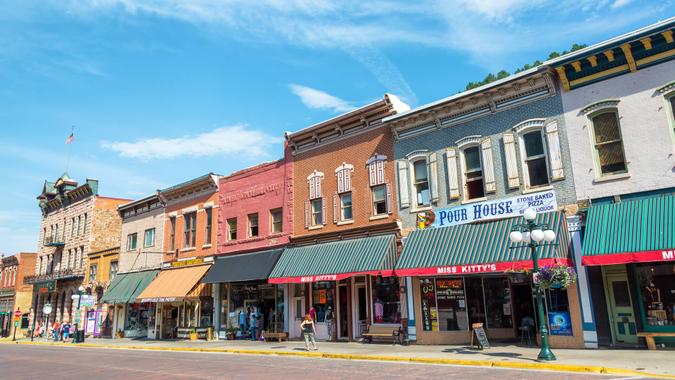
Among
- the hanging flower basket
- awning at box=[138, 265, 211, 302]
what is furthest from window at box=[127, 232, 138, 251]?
the hanging flower basket

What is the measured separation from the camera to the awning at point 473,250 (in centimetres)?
1678

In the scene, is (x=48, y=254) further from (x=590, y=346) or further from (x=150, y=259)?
(x=590, y=346)

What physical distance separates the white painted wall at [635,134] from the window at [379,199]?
320 inches

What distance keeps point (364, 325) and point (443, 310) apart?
3.98 meters

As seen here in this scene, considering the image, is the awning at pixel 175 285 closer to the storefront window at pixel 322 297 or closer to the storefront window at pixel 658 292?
the storefront window at pixel 322 297

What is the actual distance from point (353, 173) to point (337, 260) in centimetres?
421

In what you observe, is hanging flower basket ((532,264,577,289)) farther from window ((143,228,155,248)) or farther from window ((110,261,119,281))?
window ((110,261,119,281))

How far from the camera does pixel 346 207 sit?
24359 mm

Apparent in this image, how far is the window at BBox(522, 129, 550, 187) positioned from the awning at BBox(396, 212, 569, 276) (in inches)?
56.0

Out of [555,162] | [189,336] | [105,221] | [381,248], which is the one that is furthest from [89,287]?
[555,162]

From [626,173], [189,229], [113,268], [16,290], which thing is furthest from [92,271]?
[626,173]

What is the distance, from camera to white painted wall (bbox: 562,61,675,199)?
1578 cm

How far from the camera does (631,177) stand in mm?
16188

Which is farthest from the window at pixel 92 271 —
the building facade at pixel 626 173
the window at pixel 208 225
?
the building facade at pixel 626 173
